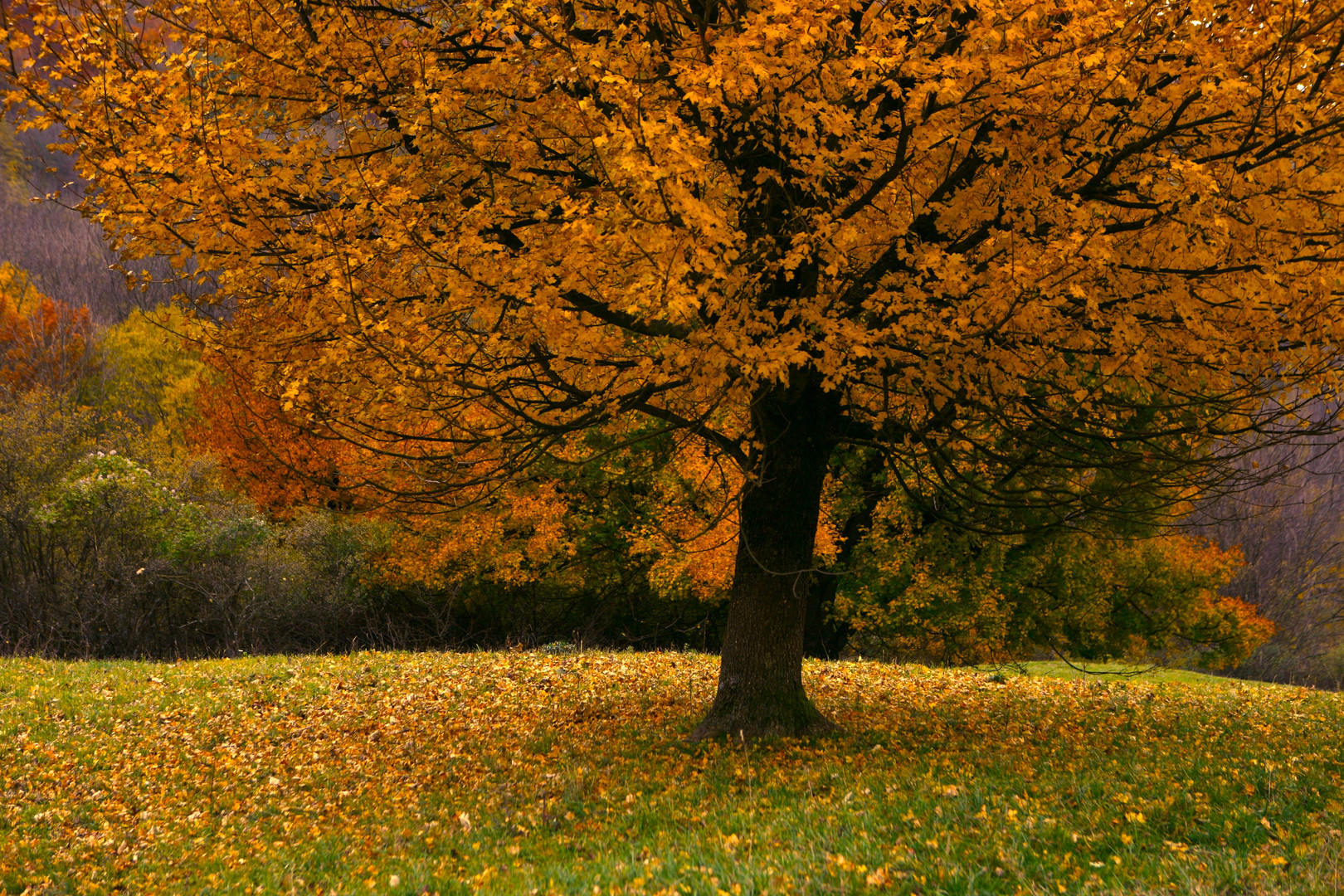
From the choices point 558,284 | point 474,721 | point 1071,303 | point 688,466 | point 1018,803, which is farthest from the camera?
point 688,466

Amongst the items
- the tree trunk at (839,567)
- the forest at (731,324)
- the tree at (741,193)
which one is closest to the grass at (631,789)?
the forest at (731,324)

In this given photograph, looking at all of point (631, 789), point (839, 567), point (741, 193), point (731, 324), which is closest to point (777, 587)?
point (631, 789)

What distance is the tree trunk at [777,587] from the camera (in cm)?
900

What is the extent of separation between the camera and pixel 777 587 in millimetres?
9195

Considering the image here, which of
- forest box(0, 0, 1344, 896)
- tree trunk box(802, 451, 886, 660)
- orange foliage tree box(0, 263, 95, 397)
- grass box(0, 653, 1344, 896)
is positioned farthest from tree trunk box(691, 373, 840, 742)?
orange foliage tree box(0, 263, 95, 397)

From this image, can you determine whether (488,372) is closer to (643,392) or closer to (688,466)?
(643,392)

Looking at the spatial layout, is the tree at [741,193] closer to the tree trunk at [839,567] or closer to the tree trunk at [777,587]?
the tree trunk at [777,587]

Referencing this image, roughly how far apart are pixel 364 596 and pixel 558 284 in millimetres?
17899

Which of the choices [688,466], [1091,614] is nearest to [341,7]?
[688,466]

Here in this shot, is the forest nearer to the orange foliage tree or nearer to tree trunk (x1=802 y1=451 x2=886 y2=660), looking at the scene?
tree trunk (x1=802 y1=451 x2=886 y2=660)

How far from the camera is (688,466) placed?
62.1 ft

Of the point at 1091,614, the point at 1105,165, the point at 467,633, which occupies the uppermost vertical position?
the point at 1105,165

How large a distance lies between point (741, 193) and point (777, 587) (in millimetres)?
3735

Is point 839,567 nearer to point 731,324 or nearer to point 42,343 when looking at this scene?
point 731,324
